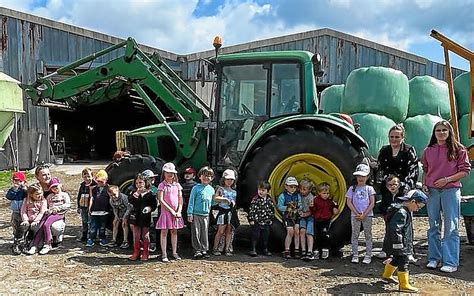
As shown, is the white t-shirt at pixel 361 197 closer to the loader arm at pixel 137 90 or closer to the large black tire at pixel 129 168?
the loader arm at pixel 137 90

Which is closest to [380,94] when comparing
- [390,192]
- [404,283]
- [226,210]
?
[390,192]

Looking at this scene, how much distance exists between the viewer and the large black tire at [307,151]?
18.8ft

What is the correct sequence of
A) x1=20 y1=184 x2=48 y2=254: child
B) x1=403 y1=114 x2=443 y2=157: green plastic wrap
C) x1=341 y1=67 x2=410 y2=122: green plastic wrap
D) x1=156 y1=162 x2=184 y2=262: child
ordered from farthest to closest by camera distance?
x1=341 y1=67 x2=410 y2=122: green plastic wrap
x1=403 y1=114 x2=443 y2=157: green plastic wrap
x1=20 y1=184 x2=48 y2=254: child
x1=156 y1=162 x2=184 y2=262: child

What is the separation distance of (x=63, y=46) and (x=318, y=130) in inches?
513

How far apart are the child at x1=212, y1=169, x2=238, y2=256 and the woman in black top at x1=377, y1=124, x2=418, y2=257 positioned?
1.73 meters

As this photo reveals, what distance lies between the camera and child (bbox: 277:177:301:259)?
18.8 feet

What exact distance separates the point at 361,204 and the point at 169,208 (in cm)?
217

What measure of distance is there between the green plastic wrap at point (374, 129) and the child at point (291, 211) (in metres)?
3.47

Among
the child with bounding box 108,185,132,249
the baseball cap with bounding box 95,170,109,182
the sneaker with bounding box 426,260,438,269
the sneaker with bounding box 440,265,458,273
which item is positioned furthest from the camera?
the baseball cap with bounding box 95,170,109,182

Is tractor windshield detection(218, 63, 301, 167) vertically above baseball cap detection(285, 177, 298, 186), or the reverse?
tractor windshield detection(218, 63, 301, 167)

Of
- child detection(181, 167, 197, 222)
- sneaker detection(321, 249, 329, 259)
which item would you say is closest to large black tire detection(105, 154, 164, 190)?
child detection(181, 167, 197, 222)

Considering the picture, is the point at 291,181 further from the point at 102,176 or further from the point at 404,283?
the point at 102,176

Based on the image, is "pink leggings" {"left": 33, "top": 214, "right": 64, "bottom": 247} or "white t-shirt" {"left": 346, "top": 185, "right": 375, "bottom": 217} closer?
"white t-shirt" {"left": 346, "top": 185, "right": 375, "bottom": 217}

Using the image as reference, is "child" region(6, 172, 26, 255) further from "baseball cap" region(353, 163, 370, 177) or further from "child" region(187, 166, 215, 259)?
"baseball cap" region(353, 163, 370, 177)
